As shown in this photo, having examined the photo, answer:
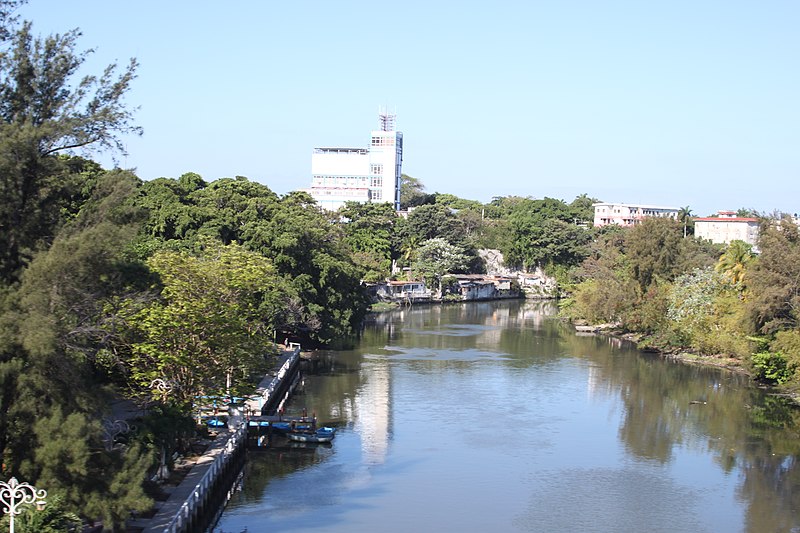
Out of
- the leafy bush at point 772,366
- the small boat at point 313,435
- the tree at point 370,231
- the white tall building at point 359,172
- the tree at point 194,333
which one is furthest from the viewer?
the white tall building at point 359,172

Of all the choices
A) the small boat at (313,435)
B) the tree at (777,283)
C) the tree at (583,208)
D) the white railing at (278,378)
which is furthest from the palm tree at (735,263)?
the tree at (583,208)

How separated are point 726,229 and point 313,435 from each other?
79615mm

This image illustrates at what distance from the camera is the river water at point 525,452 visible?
21.8 meters

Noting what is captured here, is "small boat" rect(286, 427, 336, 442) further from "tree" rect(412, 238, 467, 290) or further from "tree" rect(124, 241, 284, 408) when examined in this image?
"tree" rect(412, 238, 467, 290)

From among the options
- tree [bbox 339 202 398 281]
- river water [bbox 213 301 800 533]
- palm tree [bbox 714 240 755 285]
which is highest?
tree [bbox 339 202 398 281]

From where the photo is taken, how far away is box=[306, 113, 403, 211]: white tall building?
9456cm

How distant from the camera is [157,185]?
43.2 metres

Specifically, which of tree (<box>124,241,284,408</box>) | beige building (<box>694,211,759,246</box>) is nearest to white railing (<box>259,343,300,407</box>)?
tree (<box>124,241,284,408</box>)

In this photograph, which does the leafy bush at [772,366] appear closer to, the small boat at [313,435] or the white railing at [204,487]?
the small boat at [313,435]

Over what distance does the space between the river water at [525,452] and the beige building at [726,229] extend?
184 ft

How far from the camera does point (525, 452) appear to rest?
27.1 m

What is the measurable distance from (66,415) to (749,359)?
29.9 metres

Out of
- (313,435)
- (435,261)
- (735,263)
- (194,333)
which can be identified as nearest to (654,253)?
(735,263)

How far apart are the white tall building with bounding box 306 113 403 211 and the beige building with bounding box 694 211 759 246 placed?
105 feet
